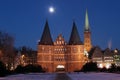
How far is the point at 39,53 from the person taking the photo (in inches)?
7431

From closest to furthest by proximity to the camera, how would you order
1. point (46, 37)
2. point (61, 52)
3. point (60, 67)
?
point (46, 37) → point (61, 52) → point (60, 67)

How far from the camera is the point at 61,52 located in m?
195

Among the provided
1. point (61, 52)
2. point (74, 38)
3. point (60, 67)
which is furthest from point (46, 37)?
point (60, 67)

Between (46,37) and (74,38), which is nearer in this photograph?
(46,37)

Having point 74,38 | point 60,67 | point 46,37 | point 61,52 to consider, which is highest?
point 46,37

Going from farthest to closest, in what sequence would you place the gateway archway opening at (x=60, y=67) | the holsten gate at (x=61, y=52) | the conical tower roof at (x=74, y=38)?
the gateway archway opening at (x=60, y=67) → the conical tower roof at (x=74, y=38) → the holsten gate at (x=61, y=52)

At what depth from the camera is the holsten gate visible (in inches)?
7441

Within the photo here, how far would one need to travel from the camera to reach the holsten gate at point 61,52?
18900cm

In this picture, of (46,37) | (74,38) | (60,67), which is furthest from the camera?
(60,67)

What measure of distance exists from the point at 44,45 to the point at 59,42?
9.29 metres

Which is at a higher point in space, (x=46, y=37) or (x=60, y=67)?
(x=46, y=37)

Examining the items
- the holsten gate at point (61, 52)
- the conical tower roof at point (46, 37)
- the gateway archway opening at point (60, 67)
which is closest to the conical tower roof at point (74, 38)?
the holsten gate at point (61, 52)

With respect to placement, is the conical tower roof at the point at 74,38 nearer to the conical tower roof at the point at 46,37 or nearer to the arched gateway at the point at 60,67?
the conical tower roof at the point at 46,37

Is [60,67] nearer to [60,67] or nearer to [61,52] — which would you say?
[60,67]
